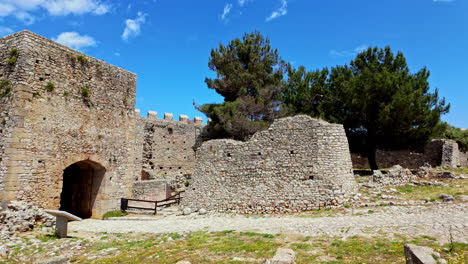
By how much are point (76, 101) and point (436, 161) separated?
2533 centimetres

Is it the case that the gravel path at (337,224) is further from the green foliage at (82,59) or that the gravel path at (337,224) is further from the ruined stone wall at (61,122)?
the green foliage at (82,59)

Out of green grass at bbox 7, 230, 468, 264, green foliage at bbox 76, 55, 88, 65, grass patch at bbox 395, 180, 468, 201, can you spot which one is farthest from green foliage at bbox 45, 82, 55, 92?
grass patch at bbox 395, 180, 468, 201

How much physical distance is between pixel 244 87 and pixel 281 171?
1164cm

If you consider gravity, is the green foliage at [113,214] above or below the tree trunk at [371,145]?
below

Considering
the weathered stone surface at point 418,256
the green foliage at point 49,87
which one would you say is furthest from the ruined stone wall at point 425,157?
the green foliage at point 49,87

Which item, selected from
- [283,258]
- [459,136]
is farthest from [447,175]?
[283,258]

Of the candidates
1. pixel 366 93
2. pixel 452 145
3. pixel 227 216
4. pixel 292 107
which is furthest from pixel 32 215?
pixel 452 145

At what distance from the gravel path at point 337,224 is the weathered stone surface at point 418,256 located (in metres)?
2.34

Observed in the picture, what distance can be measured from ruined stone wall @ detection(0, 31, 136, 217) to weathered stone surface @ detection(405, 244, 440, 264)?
1282 cm

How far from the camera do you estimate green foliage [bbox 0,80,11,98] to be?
12594mm

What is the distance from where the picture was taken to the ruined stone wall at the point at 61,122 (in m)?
12.4

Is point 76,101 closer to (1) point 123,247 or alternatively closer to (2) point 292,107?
(1) point 123,247

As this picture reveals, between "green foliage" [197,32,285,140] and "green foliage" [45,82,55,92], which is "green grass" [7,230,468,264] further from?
"green foliage" [197,32,285,140]

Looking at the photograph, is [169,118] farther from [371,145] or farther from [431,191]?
[431,191]
